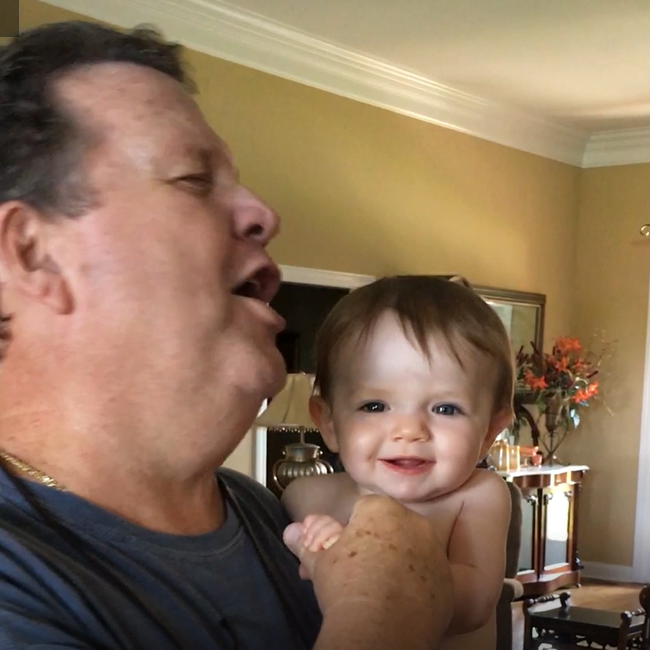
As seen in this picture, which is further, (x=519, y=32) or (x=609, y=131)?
(x=609, y=131)

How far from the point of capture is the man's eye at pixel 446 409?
1169 millimetres

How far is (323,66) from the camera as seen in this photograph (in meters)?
4.41

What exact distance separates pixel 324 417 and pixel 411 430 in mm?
164

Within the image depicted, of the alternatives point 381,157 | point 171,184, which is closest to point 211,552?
point 171,184

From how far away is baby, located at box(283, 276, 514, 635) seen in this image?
1.16 meters

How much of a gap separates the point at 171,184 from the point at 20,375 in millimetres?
228

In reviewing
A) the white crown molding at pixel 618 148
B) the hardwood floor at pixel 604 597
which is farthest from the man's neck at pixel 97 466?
the white crown molding at pixel 618 148

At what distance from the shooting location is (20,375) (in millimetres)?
832

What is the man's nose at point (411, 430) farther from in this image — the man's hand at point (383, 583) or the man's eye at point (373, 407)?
the man's hand at point (383, 583)

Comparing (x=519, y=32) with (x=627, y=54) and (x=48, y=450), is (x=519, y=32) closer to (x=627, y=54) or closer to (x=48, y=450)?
(x=627, y=54)

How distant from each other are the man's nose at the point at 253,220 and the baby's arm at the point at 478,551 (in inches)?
18.5

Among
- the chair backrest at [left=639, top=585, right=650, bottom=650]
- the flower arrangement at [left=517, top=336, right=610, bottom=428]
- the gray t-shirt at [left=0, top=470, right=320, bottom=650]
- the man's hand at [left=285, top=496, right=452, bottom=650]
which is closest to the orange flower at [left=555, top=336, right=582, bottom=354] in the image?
the flower arrangement at [left=517, top=336, right=610, bottom=428]

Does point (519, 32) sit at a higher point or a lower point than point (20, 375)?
higher

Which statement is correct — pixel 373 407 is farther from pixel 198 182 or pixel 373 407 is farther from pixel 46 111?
pixel 46 111
